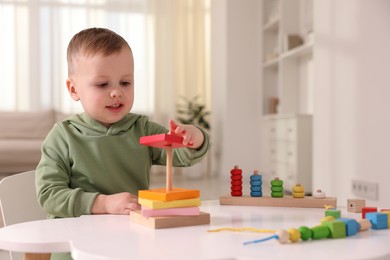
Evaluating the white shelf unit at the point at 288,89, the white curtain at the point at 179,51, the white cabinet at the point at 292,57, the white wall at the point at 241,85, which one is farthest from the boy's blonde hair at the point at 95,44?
A: the white curtain at the point at 179,51

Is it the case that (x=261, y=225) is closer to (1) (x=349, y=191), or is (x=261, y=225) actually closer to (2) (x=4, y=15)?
(1) (x=349, y=191)

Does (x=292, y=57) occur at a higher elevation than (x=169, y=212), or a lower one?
higher

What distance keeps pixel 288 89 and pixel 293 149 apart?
2.91 ft

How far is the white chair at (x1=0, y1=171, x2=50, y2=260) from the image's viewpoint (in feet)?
3.75

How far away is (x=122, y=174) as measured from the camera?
3.84 ft

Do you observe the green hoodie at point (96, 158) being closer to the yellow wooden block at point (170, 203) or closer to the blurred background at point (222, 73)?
the yellow wooden block at point (170, 203)

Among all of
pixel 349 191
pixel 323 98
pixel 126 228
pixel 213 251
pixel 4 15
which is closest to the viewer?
pixel 213 251

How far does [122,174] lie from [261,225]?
0.45 meters

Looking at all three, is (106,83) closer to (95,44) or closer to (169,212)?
(95,44)

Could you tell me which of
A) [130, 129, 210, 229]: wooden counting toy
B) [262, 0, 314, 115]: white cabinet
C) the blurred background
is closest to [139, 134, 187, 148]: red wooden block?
[130, 129, 210, 229]: wooden counting toy

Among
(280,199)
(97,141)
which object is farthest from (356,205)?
(97,141)

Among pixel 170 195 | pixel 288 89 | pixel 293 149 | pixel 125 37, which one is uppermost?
pixel 125 37

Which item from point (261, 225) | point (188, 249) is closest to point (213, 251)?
point (188, 249)

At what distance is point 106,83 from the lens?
43.6 inches
